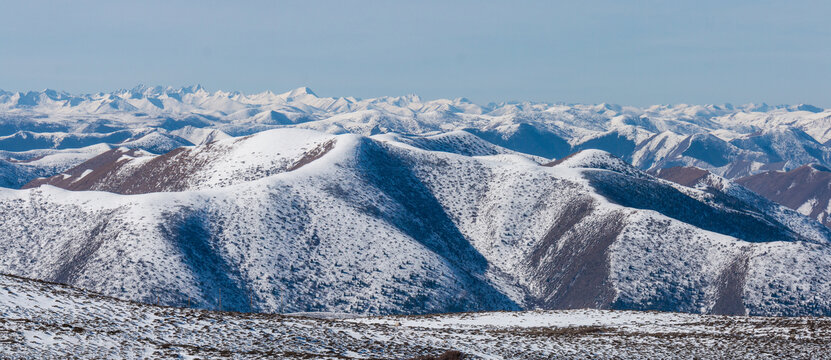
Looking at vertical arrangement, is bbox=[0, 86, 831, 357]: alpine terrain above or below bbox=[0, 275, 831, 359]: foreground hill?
below

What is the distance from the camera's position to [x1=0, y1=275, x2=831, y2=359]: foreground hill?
2845cm

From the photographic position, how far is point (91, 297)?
37125 millimetres

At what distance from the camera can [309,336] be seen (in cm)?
3522

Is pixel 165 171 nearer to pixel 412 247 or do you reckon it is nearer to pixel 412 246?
pixel 412 246

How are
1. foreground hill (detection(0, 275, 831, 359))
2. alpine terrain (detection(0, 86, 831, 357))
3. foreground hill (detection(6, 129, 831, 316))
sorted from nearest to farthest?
foreground hill (detection(0, 275, 831, 359)), alpine terrain (detection(0, 86, 831, 357)), foreground hill (detection(6, 129, 831, 316))

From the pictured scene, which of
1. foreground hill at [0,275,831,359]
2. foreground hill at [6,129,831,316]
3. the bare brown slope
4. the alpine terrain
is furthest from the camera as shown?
the bare brown slope

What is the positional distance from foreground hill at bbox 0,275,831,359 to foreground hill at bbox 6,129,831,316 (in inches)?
1753

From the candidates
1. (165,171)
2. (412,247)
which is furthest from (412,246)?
(165,171)

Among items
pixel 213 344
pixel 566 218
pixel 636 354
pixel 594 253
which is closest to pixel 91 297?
pixel 213 344

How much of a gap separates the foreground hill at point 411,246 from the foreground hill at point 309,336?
1753 inches

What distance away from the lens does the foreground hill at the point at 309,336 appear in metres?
28.5

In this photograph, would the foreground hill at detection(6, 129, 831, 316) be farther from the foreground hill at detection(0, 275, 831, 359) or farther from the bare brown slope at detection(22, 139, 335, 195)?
the foreground hill at detection(0, 275, 831, 359)

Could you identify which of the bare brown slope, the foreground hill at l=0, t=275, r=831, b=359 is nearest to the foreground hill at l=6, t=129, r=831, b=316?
the bare brown slope

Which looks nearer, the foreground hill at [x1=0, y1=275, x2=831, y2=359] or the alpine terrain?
the foreground hill at [x1=0, y1=275, x2=831, y2=359]
